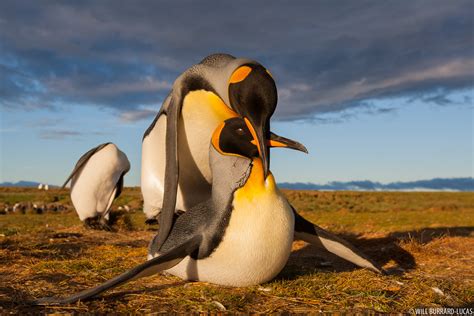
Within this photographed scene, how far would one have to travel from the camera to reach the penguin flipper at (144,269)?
3604mm

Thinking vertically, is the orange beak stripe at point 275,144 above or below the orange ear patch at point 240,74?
below

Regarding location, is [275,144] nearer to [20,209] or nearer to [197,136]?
[197,136]

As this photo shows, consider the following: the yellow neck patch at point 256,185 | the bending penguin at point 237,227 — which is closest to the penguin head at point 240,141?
the bending penguin at point 237,227

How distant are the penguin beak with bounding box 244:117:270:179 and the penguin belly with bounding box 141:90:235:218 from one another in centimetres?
91

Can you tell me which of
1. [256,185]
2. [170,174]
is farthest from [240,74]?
[170,174]

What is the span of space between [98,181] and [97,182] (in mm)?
28

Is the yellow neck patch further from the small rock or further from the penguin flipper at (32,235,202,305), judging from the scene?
the small rock

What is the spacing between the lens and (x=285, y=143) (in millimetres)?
4059

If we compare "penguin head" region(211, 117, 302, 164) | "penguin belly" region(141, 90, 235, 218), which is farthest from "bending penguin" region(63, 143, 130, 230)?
"penguin head" region(211, 117, 302, 164)

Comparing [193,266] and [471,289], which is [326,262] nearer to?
[471,289]

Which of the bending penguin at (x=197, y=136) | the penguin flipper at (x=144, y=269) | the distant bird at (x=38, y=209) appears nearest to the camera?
the penguin flipper at (x=144, y=269)

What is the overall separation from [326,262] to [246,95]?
2588mm

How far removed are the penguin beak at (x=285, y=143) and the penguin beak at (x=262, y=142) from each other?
16 centimetres

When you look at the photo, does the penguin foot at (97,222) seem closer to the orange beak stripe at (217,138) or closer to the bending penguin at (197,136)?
the bending penguin at (197,136)
